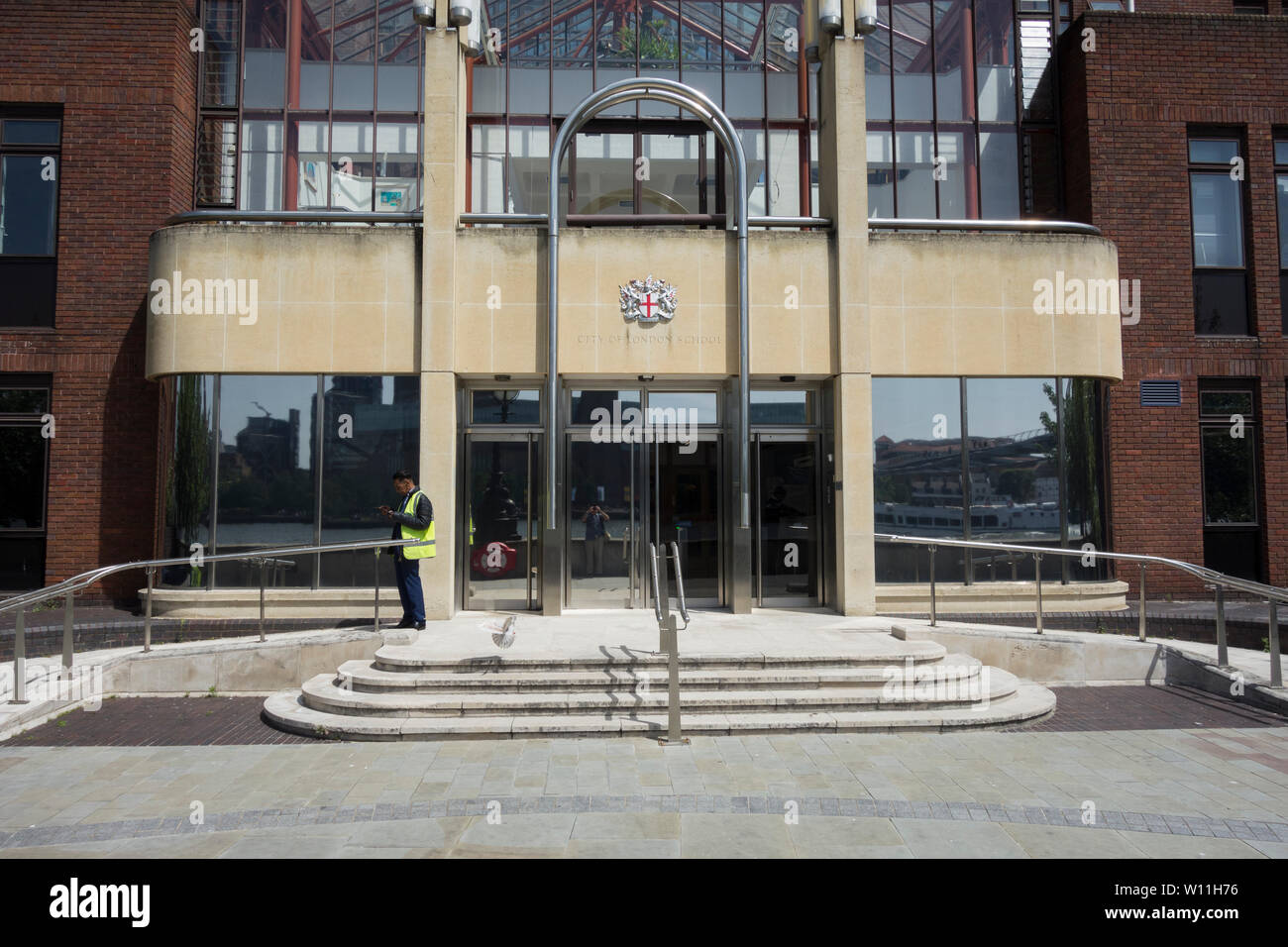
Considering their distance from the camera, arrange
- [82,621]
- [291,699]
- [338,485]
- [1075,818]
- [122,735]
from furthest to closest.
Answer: [338,485] < [82,621] < [291,699] < [122,735] < [1075,818]

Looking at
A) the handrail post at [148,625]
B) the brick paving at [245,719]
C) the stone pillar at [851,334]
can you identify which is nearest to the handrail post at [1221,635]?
the brick paving at [245,719]

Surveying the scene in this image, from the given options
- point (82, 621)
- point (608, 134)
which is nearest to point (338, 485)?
point (82, 621)

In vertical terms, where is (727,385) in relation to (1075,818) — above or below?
above

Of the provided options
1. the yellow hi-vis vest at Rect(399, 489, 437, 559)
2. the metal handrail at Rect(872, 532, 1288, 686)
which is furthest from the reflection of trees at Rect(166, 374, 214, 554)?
the metal handrail at Rect(872, 532, 1288, 686)

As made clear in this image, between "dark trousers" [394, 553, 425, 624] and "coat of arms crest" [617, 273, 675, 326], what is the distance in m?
4.28

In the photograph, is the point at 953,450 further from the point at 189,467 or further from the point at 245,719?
the point at 189,467

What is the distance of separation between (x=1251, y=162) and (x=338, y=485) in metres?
15.1

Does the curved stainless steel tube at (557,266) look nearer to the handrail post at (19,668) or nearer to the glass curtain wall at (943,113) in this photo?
the glass curtain wall at (943,113)

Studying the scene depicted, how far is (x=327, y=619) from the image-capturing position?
11102 mm

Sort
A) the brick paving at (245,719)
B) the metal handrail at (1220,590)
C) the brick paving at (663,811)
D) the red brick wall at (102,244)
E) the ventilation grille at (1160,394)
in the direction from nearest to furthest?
1. the brick paving at (663,811)
2. the brick paving at (245,719)
3. the metal handrail at (1220,590)
4. the red brick wall at (102,244)
5. the ventilation grille at (1160,394)

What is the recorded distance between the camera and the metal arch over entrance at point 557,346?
11.1 metres

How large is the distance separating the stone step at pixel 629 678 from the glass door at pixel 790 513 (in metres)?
3.88

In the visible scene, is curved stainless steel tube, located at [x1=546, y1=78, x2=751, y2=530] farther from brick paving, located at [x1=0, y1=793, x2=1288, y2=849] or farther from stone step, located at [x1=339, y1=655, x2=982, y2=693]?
brick paving, located at [x1=0, y1=793, x2=1288, y2=849]

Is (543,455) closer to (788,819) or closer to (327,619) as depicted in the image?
(327,619)
